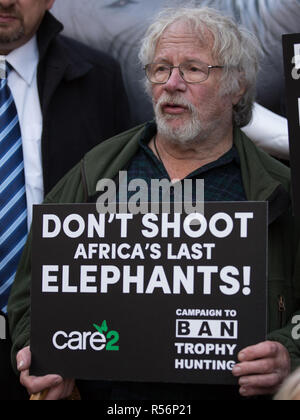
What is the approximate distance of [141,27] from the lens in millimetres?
3758

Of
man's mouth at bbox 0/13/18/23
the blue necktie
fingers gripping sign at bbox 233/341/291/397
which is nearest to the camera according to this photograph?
fingers gripping sign at bbox 233/341/291/397

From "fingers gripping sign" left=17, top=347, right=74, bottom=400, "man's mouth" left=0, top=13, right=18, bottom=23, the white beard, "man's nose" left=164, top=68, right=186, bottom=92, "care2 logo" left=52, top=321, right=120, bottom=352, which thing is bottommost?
"fingers gripping sign" left=17, top=347, right=74, bottom=400

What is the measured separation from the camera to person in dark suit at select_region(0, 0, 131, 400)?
334 cm

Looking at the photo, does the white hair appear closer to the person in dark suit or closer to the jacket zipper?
the person in dark suit

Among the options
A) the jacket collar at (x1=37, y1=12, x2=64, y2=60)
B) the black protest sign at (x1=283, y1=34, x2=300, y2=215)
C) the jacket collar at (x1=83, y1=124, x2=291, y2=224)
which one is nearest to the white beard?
the jacket collar at (x1=83, y1=124, x2=291, y2=224)

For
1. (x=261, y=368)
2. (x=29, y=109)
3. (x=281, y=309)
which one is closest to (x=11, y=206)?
(x=29, y=109)

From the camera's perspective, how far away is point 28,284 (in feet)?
9.51

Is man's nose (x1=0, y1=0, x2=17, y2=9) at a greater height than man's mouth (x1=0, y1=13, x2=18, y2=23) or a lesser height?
greater

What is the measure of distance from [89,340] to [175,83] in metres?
0.94

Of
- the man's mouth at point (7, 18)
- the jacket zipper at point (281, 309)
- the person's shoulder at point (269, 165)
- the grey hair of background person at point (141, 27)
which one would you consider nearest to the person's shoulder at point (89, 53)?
the grey hair of background person at point (141, 27)

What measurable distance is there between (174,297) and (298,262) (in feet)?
1.55

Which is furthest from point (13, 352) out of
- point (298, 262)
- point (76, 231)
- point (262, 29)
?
point (262, 29)

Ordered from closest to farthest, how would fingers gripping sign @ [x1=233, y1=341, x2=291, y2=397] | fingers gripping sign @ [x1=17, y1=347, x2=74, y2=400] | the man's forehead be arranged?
fingers gripping sign @ [x1=233, y1=341, x2=291, y2=397] < fingers gripping sign @ [x1=17, y1=347, x2=74, y2=400] < the man's forehead

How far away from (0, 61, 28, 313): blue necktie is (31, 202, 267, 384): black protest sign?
0.67 meters
